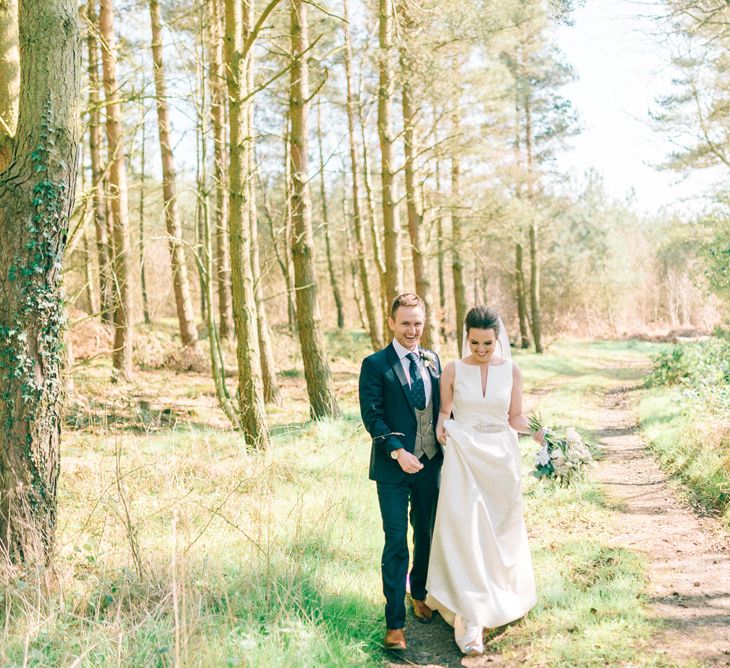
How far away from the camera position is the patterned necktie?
13.3 ft

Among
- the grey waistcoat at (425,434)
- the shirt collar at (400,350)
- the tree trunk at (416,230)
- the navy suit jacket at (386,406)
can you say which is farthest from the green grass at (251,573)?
the tree trunk at (416,230)

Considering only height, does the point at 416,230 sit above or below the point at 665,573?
above

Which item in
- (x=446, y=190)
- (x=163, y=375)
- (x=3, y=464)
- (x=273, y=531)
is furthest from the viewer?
(x=446, y=190)

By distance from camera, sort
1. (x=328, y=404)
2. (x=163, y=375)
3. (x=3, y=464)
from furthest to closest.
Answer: (x=163, y=375) < (x=328, y=404) < (x=3, y=464)

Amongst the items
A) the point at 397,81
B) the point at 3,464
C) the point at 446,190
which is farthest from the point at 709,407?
the point at 446,190

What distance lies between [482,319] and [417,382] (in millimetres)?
563

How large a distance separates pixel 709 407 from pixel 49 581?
8.12 m

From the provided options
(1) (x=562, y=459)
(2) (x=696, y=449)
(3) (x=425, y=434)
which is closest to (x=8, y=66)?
(3) (x=425, y=434)

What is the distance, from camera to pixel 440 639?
4.07 m

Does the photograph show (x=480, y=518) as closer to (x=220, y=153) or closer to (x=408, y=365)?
(x=408, y=365)

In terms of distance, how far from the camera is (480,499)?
13.2 feet

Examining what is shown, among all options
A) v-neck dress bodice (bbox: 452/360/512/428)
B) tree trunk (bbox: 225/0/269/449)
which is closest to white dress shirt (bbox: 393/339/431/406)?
v-neck dress bodice (bbox: 452/360/512/428)

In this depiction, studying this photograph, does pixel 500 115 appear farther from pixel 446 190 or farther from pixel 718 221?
pixel 718 221

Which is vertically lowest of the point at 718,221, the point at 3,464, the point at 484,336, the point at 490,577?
the point at 490,577
